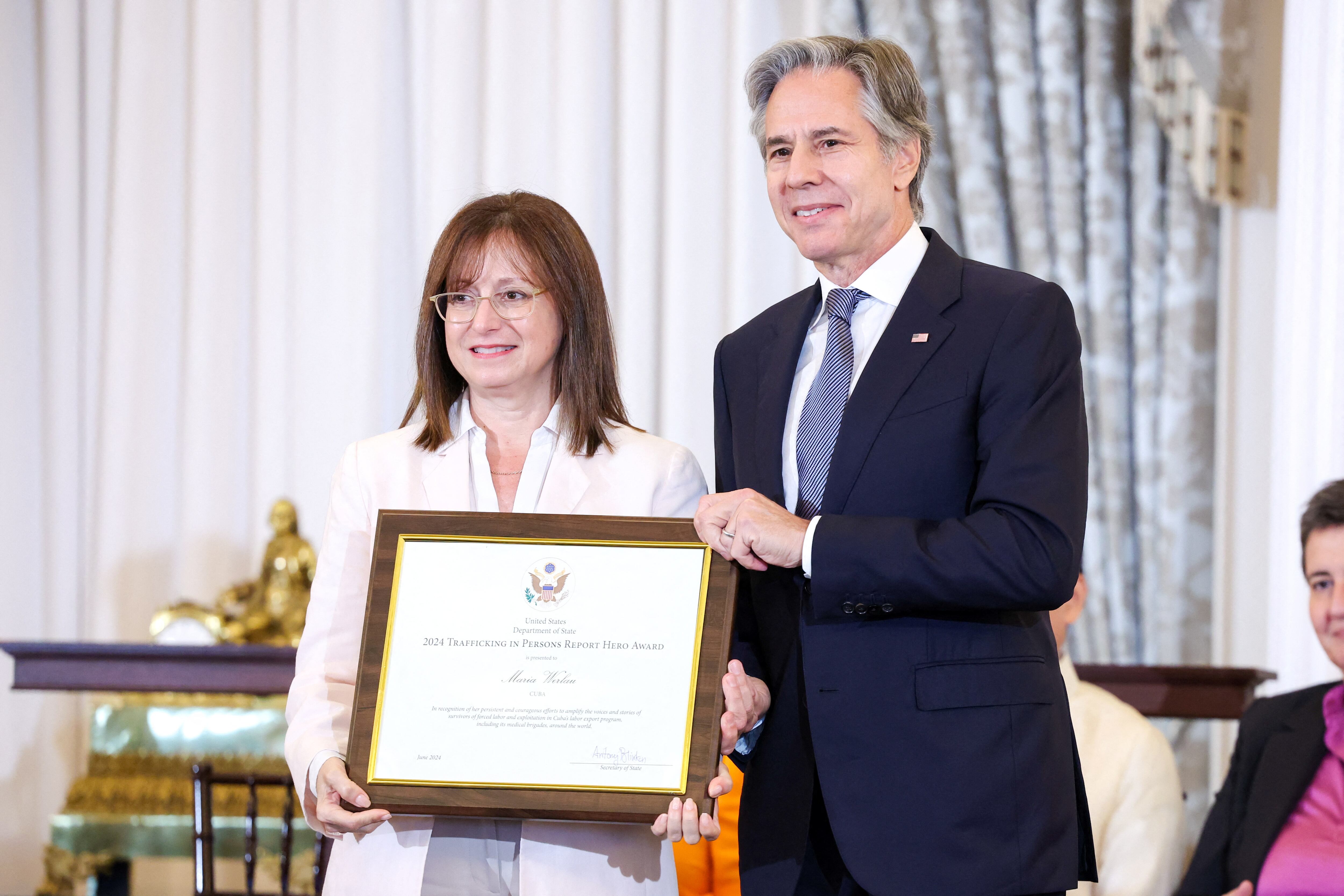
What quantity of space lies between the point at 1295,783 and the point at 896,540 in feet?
5.12

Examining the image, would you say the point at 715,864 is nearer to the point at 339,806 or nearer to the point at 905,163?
the point at 339,806

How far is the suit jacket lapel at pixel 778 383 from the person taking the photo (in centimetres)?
186

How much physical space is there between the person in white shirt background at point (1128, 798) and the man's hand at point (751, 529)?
54.0 inches

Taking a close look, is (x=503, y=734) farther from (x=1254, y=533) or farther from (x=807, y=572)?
(x=1254, y=533)

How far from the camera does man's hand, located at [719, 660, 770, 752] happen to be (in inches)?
71.2

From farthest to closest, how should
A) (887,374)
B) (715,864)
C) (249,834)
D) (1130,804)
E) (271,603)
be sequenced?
(271,603) < (249,834) < (715,864) < (1130,804) < (887,374)

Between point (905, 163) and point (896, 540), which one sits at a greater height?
point (905, 163)

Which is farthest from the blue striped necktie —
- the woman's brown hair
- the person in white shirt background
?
the person in white shirt background

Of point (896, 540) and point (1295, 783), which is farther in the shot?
point (1295, 783)

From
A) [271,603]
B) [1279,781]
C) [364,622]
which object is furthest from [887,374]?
[271,603]

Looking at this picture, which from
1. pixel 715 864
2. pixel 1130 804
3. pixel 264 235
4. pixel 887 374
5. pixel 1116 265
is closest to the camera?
pixel 887 374

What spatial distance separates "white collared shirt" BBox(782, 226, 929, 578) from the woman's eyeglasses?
43cm

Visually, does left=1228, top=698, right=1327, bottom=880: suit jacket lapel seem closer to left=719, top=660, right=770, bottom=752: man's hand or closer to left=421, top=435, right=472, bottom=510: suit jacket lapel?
left=719, top=660, right=770, bottom=752: man's hand

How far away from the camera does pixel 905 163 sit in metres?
1.95
